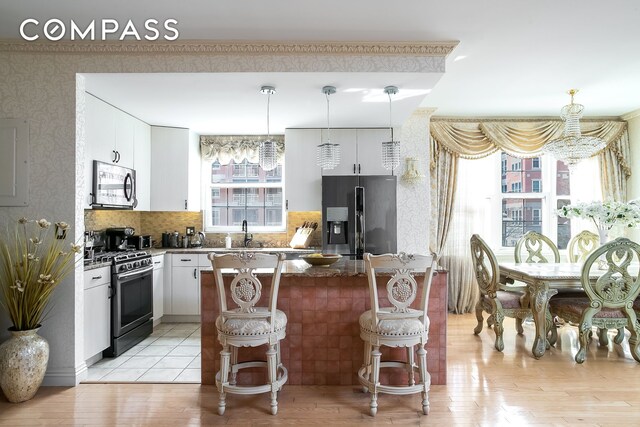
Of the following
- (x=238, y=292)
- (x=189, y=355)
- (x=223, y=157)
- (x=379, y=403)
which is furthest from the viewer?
(x=223, y=157)

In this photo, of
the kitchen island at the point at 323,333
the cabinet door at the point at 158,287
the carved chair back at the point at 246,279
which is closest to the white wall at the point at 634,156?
the kitchen island at the point at 323,333

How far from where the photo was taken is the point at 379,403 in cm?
Answer: 276

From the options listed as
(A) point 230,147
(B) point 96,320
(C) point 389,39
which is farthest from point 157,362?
(C) point 389,39

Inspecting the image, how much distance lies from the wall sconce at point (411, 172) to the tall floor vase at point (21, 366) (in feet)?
12.9

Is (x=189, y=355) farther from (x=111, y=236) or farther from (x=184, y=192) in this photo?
(x=184, y=192)

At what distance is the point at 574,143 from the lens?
425 cm

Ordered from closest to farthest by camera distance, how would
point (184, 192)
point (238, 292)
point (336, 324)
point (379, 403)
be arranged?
point (238, 292) → point (379, 403) → point (336, 324) → point (184, 192)

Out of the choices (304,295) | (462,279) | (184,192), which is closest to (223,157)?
(184,192)

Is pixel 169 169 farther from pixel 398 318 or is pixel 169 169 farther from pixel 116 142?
pixel 398 318

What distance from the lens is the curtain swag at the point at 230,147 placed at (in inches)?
219

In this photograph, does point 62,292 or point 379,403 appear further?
point 62,292

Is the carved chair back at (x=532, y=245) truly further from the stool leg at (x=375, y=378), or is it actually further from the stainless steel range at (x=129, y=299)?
the stainless steel range at (x=129, y=299)

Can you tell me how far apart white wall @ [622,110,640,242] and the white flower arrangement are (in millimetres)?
1655

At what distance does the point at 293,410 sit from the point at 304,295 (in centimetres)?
78
